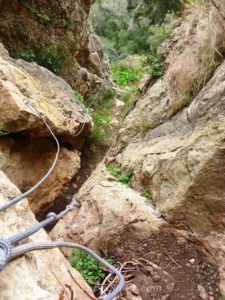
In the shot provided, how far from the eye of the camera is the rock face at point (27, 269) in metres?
1.50

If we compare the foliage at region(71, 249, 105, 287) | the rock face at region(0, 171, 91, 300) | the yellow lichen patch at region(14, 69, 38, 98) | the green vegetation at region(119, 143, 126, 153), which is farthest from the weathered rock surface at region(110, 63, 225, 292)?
the yellow lichen patch at region(14, 69, 38, 98)

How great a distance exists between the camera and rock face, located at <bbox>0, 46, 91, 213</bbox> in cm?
458

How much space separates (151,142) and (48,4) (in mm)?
5148

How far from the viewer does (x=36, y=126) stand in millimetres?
4801

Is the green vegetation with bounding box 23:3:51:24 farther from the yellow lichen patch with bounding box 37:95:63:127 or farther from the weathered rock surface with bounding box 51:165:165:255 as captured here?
the weathered rock surface with bounding box 51:165:165:255

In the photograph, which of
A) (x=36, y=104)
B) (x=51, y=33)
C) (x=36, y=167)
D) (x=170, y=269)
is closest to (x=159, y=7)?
(x=51, y=33)

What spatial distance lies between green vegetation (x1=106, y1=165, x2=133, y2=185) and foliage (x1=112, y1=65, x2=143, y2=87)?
8272 millimetres

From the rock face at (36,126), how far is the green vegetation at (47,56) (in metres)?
1.25

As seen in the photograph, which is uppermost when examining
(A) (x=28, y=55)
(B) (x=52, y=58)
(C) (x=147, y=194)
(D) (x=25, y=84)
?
(A) (x=28, y=55)

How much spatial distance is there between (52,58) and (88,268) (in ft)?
18.2

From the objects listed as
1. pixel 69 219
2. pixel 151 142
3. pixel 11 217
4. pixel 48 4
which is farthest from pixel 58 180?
pixel 48 4

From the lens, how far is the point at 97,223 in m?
3.57

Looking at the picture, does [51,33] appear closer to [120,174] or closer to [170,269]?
[120,174]

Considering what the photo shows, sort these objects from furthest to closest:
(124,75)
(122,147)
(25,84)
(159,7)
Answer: (124,75), (159,7), (25,84), (122,147)
